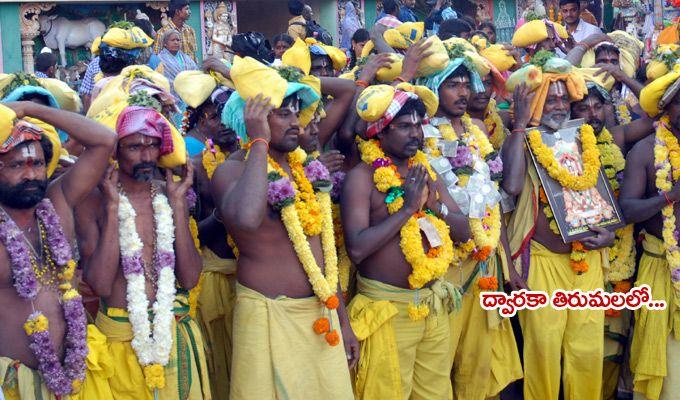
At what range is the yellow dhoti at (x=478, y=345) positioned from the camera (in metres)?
5.84

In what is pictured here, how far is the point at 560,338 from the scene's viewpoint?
5.99 metres

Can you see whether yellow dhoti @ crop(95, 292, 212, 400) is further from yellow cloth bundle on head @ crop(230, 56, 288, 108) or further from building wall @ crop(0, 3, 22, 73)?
building wall @ crop(0, 3, 22, 73)

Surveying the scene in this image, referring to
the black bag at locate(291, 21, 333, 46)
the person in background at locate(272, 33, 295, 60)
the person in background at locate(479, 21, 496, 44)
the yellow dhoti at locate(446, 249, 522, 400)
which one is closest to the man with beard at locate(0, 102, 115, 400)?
the yellow dhoti at locate(446, 249, 522, 400)

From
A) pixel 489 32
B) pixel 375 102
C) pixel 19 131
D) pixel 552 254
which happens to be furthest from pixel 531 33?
pixel 19 131

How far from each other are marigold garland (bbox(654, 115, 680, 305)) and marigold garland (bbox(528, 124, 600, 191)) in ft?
1.41

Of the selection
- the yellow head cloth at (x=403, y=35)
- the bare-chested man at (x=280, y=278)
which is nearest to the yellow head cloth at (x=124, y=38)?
the yellow head cloth at (x=403, y=35)

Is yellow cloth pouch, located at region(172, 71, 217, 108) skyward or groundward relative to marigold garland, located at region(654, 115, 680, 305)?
skyward

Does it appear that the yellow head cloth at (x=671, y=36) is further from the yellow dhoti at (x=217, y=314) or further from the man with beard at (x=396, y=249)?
the yellow dhoti at (x=217, y=314)

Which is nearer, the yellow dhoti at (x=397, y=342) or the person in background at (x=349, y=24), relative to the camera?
the yellow dhoti at (x=397, y=342)

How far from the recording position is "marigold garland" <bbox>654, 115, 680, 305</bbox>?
5.88 metres

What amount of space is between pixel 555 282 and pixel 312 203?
2222 mm

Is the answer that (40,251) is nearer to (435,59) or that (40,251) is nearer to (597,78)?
(435,59)

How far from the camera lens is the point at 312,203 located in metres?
4.77

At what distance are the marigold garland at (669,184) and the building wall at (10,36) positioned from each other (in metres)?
12.7
